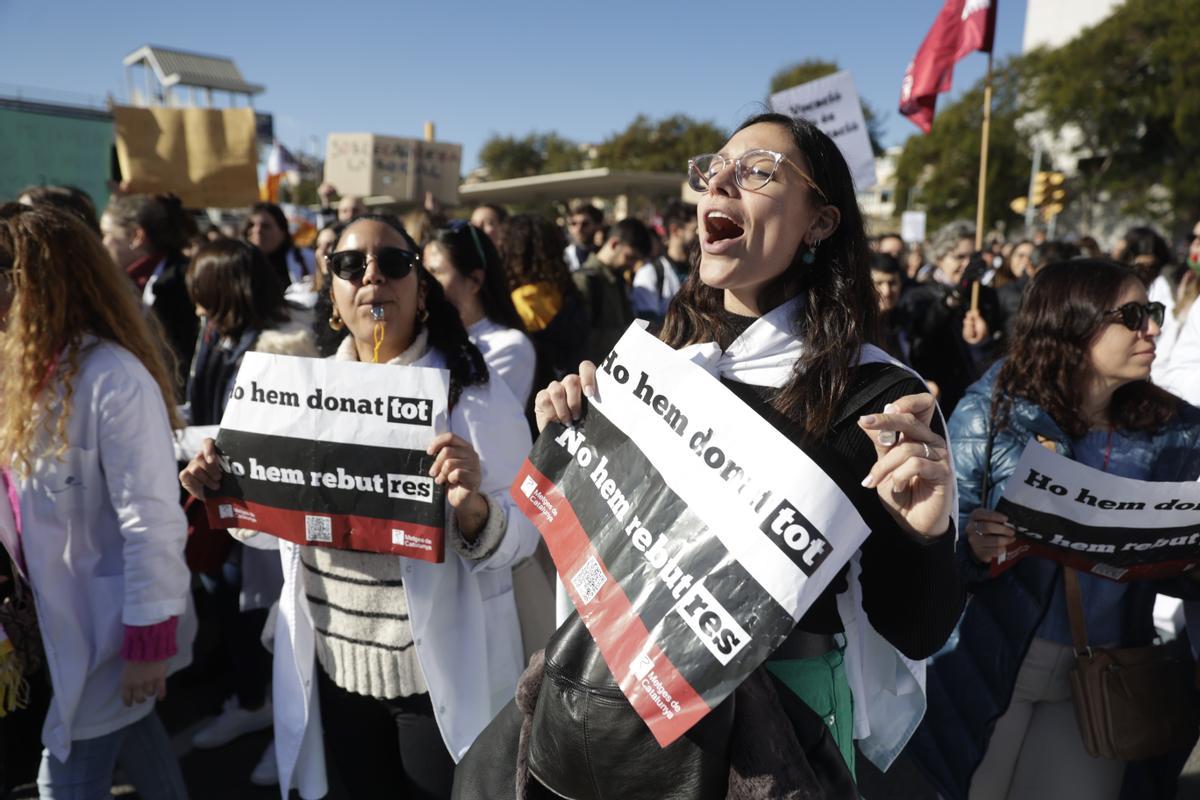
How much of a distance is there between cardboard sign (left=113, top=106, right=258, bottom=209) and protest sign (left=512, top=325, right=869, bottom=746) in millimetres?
6966

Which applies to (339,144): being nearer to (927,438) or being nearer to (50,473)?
(50,473)

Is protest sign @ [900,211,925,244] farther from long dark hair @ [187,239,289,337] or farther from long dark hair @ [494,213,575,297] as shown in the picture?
long dark hair @ [187,239,289,337]

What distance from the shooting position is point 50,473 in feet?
7.23

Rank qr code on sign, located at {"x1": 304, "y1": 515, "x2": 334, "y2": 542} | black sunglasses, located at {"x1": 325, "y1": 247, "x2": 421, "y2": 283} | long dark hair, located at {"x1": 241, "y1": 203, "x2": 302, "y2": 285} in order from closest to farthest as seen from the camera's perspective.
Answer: qr code on sign, located at {"x1": 304, "y1": 515, "x2": 334, "y2": 542}
black sunglasses, located at {"x1": 325, "y1": 247, "x2": 421, "y2": 283}
long dark hair, located at {"x1": 241, "y1": 203, "x2": 302, "y2": 285}

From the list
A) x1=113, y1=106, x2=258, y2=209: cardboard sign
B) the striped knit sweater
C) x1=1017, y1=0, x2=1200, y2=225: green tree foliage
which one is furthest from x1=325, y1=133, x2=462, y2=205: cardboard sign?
x1=1017, y1=0, x2=1200, y2=225: green tree foliage

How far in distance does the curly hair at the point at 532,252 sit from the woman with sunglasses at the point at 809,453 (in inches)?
141

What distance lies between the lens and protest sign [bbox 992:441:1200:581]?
2.04m

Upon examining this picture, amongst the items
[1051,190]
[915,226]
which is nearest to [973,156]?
[915,226]

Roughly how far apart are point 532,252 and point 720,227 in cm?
377

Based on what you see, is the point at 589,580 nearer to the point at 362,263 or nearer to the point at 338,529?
the point at 338,529

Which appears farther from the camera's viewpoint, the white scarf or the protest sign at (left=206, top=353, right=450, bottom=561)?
the protest sign at (left=206, top=353, right=450, bottom=561)

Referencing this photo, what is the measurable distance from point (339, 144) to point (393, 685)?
24.7 feet

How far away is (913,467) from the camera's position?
4.08ft

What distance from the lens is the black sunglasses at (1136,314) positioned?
2.30 metres
